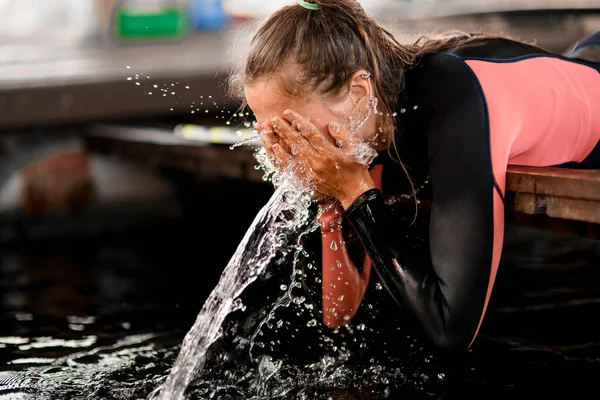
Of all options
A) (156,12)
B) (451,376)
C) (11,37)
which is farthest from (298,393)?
(11,37)

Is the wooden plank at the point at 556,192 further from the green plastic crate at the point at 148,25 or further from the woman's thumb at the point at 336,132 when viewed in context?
the green plastic crate at the point at 148,25

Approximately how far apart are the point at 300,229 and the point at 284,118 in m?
0.52

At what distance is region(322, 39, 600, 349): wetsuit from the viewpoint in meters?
1.57

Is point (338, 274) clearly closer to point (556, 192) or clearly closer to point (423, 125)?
point (423, 125)

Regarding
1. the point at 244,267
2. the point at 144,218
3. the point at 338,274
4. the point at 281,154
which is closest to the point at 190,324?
the point at 244,267

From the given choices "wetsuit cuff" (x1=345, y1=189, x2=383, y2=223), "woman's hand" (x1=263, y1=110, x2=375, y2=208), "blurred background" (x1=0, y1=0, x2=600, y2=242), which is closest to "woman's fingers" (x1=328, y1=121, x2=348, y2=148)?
"woman's hand" (x1=263, y1=110, x2=375, y2=208)

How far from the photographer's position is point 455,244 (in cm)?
157

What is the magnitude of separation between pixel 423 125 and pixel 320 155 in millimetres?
264

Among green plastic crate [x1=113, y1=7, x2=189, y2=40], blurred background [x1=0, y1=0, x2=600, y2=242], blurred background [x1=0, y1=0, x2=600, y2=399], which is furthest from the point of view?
green plastic crate [x1=113, y1=7, x2=189, y2=40]

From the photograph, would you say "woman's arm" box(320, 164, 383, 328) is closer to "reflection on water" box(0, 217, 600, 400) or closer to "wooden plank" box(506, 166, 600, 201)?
"reflection on water" box(0, 217, 600, 400)

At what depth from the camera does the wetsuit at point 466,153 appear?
1.57 m

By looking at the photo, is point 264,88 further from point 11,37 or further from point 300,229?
point 11,37

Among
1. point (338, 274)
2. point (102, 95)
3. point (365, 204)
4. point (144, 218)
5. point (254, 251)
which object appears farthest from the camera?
point (144, 218)

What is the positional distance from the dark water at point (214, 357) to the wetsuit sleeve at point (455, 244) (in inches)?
12.1
